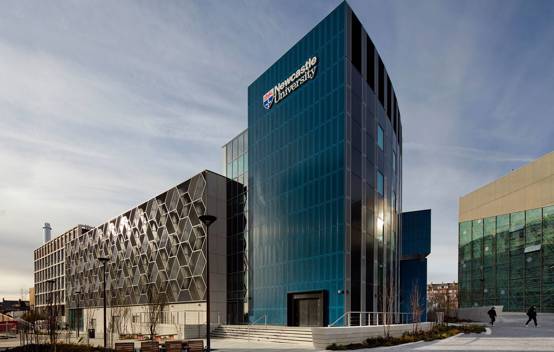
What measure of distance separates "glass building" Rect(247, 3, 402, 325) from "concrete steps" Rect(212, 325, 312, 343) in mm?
3602

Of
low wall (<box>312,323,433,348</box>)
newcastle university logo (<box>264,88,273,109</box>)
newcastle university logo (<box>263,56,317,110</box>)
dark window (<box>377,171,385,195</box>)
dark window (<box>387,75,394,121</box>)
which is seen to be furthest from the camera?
dark window (<box>387,75,394,121</box>)

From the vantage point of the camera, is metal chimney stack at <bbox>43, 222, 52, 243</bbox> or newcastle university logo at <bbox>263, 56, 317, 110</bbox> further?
metal chimney stack at <bbox>43, 222, 52, 243</bbox>


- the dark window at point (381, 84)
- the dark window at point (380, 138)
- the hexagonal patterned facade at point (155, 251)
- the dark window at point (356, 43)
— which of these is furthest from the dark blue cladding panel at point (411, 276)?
the dark window at point (356, 43)

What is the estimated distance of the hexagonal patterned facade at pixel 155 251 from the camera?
40.9 meters

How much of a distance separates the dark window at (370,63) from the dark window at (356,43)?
1.71m

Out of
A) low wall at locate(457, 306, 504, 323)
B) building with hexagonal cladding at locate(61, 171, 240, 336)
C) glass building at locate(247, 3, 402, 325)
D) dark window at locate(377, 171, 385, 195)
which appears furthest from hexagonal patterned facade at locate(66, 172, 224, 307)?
low wall at locate(457, 306, 504, 323)

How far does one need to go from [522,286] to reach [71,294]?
251 feet

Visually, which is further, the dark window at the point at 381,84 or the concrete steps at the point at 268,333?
the dark window at the point at 381,84

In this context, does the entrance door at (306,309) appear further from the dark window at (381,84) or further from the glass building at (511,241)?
the glass building at (511,241)

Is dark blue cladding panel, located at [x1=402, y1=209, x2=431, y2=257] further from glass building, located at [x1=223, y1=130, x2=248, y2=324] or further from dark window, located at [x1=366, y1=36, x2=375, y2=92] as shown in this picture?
dark window, located at [x1=366, y1=36, x2=375, y2=92]

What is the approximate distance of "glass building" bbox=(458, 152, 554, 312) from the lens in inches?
2454

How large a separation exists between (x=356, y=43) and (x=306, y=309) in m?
20.4

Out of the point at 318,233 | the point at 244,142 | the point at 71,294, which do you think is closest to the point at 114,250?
the point at 71,294

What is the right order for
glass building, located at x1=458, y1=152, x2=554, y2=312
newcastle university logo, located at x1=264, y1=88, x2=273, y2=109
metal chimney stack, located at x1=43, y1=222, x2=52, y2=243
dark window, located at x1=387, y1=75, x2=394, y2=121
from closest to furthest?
newcastle university logo, located at x1=264, y1=88, x2=273, y2=109
dark window, located at x1=387, y1=75, x2=394, y2=121
glass building, located at x1=458, y1=152, x2=554, y2=312
metal chimney stack, located at x1=43, y1=222, x2=52, y2=243
